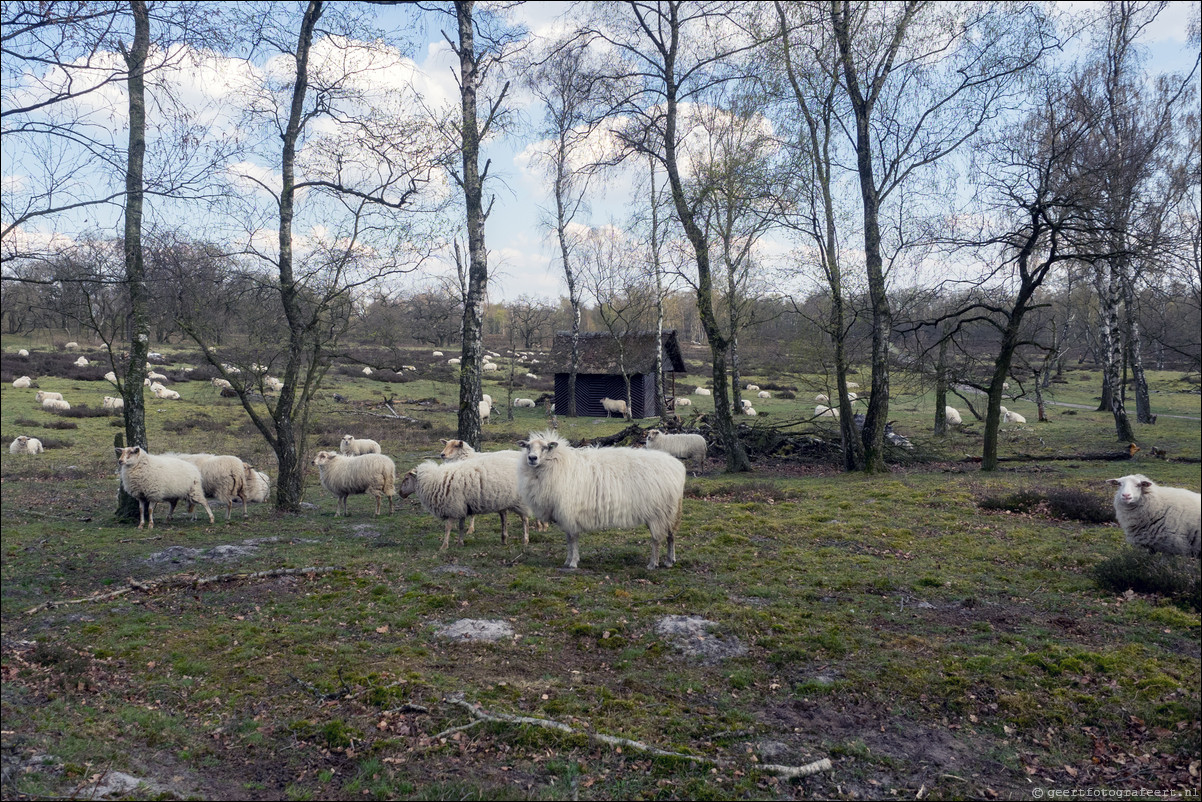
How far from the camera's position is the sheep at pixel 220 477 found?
14.4 metres

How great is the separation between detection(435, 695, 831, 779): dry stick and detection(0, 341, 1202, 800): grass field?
0.05 metres

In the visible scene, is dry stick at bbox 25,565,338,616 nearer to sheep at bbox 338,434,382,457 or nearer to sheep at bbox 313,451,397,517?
sheep at bbox 313,451,397,517

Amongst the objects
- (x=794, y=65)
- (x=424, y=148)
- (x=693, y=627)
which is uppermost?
(x=794, y=65)

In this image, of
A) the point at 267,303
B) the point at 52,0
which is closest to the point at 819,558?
the point at 52,0

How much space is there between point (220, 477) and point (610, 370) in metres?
25.3

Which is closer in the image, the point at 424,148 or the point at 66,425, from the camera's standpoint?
the point at 424,148

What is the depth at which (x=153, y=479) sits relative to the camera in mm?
12797

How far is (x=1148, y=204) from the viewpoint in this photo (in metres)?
15.3

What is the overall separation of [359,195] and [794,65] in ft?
40.8

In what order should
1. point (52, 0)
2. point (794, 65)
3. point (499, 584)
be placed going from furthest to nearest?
point (794, 65)
point (499, 584)
point (52, 0)

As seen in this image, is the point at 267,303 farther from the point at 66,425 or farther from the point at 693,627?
the point at 66,425

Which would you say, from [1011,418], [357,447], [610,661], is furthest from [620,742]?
[1011,418]

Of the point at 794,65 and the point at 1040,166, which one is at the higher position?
the point at 794,65

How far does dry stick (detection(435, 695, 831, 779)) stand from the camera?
16.7 feet
